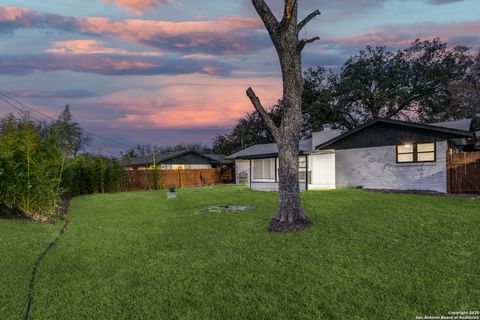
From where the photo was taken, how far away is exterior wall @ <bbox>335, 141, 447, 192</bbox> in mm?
14141

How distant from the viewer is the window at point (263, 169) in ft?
63.9

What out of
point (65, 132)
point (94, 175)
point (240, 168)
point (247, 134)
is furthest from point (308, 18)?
point (247, 134)

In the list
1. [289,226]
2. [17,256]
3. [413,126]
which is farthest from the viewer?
[413,126]

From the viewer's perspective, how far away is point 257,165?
2038cm

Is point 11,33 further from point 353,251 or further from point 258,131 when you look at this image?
point 258,131

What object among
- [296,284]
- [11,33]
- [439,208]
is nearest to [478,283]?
[296,284]

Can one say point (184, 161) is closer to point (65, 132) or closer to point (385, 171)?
point (65, 132)

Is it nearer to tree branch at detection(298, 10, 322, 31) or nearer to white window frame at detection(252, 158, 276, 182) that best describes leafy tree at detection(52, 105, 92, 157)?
tree branch at detection(298, 10, 322, 31)

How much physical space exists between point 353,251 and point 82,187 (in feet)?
64.1

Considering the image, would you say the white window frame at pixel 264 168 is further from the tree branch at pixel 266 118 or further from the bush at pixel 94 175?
the tree branch at pixel 266 118

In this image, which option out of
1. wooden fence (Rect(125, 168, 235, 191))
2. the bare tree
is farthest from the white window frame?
the bare tree

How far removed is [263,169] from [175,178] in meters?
8.83

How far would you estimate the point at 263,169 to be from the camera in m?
20.0

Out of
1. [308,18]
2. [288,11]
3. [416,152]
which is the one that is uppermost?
[308,18]
